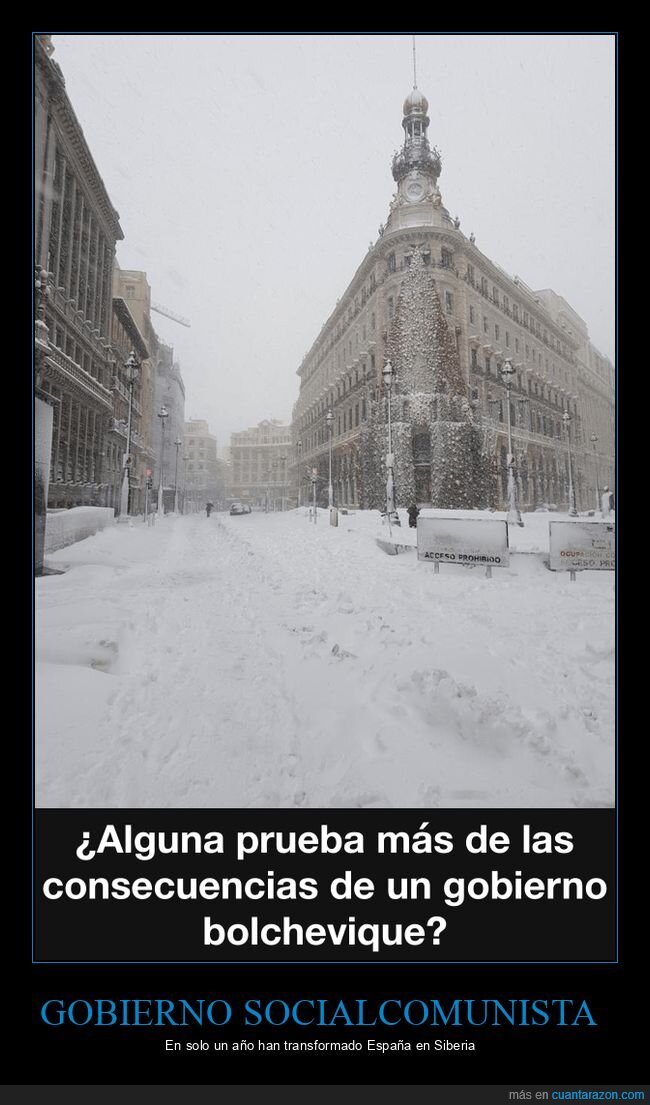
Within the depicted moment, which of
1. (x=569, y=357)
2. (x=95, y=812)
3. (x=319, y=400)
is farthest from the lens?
(x=319, y=400)

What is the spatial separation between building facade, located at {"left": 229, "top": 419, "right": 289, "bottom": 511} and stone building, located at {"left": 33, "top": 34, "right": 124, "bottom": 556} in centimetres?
1788

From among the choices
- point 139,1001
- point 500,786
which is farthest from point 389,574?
point 139,1001

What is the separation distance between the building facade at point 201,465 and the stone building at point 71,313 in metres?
3.46

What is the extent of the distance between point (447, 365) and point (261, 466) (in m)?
26.1

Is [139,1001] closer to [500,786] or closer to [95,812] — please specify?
[95,812]

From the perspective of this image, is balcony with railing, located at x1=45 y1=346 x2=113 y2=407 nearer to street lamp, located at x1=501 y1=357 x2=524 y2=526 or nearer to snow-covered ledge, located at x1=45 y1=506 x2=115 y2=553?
snow-covered ledge, located at x1=45 y1=506 x2=115 y2=553

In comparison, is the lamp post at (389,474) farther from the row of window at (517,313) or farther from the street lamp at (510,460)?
the row of window at (517,313)

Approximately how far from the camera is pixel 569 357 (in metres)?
10.6

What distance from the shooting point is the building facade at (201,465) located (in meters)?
17.0

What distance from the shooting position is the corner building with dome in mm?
10008

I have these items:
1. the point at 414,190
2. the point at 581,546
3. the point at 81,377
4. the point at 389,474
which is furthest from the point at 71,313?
the point at 581,546

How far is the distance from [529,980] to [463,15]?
554 centimetres

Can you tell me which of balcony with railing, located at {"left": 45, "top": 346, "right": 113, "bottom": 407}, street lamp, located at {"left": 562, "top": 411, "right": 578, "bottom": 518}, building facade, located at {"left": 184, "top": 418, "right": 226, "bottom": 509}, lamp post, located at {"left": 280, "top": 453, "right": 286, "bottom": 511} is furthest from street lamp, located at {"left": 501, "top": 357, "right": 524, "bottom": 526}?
lamp post, located at {"left": 280, "top": 453, "right": 286, "bottom": 511}

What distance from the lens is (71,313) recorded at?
11195mm
